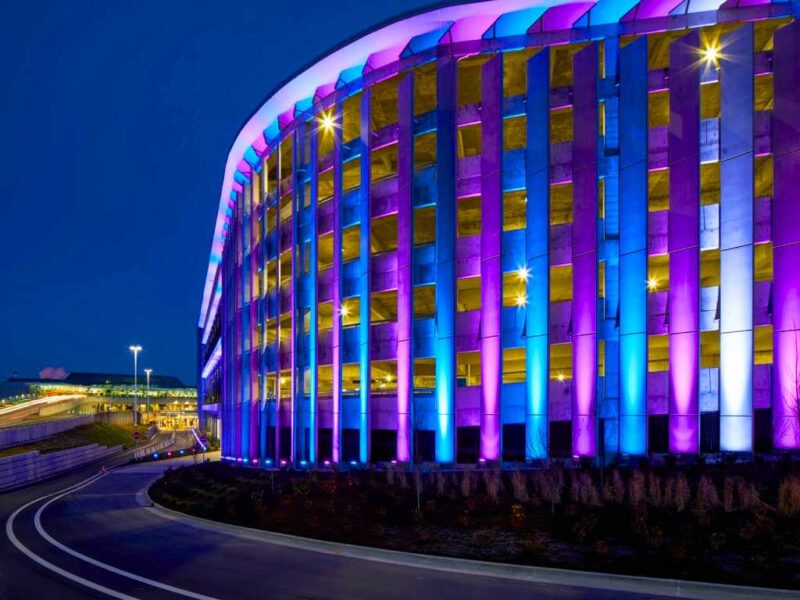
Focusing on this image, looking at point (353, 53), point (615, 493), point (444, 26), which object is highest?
point (353, 53)

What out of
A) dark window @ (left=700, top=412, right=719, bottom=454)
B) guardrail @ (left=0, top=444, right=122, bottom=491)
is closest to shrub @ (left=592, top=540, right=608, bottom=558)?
dark window @ (left=700, top=412, right=719, bottom=454)

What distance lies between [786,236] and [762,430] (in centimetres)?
715

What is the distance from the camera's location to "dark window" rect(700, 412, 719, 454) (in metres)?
24.3

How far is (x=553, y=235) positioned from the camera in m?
28.2

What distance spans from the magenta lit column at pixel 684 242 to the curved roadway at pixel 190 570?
14.8 meters

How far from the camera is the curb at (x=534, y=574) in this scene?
10.9 meters

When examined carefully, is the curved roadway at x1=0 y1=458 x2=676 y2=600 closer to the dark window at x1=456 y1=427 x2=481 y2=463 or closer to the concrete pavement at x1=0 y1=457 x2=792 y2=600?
the concrete pavement at x1=0 y1=457 x2=792 y2=600

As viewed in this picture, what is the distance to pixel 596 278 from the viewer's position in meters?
26.9

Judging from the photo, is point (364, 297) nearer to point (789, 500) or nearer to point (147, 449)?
point (789, 500)

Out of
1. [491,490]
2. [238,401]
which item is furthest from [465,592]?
[238,401]

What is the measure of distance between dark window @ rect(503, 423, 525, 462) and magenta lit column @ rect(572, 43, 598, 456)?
7.35 ft

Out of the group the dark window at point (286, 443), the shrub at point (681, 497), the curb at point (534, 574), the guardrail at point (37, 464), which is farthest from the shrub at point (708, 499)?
the guardrail at point (37, 464)

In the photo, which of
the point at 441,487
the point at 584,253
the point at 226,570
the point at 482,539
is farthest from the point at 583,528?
the point at 584,253

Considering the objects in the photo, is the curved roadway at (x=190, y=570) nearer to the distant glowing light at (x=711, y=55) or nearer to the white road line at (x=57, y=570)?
the white road line at (x=57, y=570)
